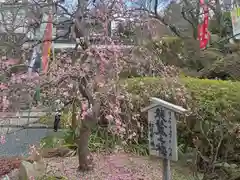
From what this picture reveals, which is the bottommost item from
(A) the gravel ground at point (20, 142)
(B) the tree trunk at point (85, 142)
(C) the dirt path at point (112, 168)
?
(A) the gravel ground at point (20, 142)

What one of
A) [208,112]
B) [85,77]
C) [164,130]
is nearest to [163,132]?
[164,130]

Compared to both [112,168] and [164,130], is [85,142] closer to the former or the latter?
[112,168]

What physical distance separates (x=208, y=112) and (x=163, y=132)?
197 centimetres

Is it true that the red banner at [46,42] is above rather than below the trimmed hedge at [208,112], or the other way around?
above

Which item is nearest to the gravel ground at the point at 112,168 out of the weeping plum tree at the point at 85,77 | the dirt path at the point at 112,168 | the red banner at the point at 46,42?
the dirt path at the point at 112,168

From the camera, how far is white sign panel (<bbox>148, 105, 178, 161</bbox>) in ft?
11.9

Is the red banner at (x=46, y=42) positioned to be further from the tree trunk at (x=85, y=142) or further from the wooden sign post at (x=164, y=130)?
the wooden sign post at (x=164, y=130)

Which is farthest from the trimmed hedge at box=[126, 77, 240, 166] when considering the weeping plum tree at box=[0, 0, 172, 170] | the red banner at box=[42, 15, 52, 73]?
the red banner at box=[42, 15, 52, 73]

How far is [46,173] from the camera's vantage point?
485 cm

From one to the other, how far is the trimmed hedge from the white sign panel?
144cm

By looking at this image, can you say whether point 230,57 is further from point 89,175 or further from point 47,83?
point 47,83

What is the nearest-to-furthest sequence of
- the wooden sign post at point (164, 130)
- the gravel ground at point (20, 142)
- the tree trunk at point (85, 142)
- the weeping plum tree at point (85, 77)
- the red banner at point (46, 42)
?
1. the wooden sign post at point (164, 130)
2. the weeping plum tree at point (85, 77)
3. the red banner at point (46, 42)
4. the tree trunk at point (85, 142)
5. the gravel ground at point (20, 142)

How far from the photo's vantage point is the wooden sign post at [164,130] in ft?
11.9

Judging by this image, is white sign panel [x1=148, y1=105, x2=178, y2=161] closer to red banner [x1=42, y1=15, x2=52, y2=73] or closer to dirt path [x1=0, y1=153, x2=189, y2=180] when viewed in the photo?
dirt path [x1=0, y1=153, x2=189, y2=180]
